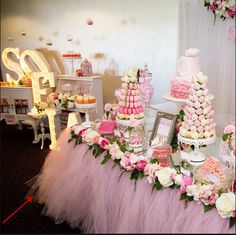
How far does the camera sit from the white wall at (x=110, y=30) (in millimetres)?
2971

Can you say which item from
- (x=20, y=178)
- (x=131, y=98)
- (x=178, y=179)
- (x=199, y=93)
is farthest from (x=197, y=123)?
(x=20, y=178)

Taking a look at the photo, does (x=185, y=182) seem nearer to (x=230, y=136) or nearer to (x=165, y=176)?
(x=165, y=176)

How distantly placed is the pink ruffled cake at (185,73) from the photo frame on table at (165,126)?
6.2 inches

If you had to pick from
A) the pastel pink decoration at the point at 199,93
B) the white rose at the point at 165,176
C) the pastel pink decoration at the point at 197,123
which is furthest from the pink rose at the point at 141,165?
the pastel pink decoration at the point at 199,93

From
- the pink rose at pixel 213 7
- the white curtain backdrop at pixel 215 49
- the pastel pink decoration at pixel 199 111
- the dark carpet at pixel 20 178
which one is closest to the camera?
the pastel pink decoration at pixel 199 111

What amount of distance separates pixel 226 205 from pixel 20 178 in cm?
230

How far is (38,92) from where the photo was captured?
3783mm

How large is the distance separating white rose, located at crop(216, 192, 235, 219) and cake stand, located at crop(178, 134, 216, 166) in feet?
1.01

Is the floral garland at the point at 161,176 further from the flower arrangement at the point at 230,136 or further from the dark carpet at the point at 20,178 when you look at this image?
the dark carpet at the point at 20,178

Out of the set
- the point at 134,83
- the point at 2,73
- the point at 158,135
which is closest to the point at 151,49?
the point at 134,83

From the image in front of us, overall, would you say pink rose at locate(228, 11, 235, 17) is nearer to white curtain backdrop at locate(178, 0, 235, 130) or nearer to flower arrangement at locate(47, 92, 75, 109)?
white curtain backdrop at locate(178, 0, 235, 130)

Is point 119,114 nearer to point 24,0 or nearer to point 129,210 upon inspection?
point 129,210

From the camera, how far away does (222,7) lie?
2287mm

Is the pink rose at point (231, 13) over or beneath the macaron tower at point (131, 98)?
over
